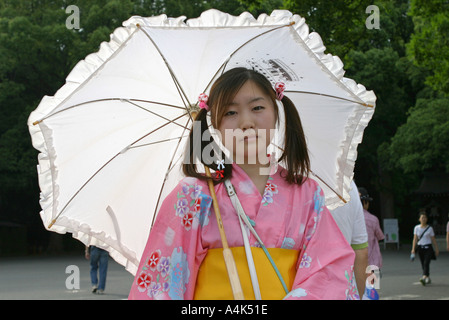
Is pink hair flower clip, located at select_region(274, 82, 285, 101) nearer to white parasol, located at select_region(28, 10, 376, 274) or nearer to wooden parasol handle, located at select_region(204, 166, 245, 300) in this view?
white parasol, located at select_region(28, 10, 376, 274)

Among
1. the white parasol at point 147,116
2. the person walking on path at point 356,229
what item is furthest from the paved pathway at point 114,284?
the white parasol at point 147,116

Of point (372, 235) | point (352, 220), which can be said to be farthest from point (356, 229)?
point (372, 235)

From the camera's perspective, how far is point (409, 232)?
36875 millimetres

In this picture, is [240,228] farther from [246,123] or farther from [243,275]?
[246,123]

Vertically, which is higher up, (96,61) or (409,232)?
(96,61)

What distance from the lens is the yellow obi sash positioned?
7.63 feet

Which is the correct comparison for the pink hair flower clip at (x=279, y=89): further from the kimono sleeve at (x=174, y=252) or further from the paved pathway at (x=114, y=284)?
the paved pathway at (x=114, y=284)

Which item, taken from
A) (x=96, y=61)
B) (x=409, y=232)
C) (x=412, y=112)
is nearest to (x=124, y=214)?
(x=96, y=61)

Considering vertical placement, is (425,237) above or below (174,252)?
below

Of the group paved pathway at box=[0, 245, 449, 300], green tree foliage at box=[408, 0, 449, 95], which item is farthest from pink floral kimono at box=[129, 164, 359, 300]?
green tree foliage at box=[408, 0, 449, 95]

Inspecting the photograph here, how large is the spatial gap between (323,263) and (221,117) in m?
0.68

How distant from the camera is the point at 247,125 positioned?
2533mm

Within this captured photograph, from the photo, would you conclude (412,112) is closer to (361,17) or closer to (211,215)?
(361,17)
